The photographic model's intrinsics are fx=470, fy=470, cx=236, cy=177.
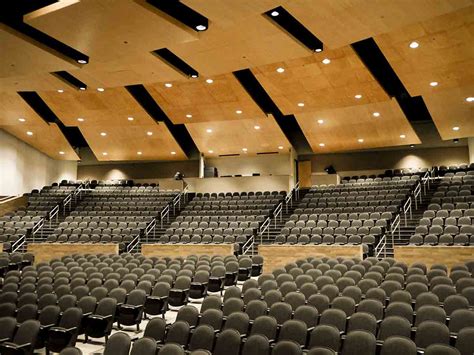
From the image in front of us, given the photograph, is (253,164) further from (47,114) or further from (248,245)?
(47,114)

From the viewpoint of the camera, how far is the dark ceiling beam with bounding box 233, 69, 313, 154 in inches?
589

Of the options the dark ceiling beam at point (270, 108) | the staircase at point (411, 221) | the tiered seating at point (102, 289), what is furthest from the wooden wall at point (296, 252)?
the dark ceiling beam at point (270, 108)

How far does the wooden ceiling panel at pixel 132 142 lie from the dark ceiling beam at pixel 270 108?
415 centimetres

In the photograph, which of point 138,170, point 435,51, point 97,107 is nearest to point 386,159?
point 435,51

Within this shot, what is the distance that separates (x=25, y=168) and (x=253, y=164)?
33.3 ft

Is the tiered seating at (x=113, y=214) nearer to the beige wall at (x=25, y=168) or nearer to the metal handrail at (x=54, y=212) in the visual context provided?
the metal handrail at (x=54, y=212)

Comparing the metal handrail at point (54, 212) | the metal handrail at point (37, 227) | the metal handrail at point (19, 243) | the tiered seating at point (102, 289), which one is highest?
the metal handrail at point (54, 212)

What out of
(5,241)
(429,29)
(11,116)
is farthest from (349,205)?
(11,116)

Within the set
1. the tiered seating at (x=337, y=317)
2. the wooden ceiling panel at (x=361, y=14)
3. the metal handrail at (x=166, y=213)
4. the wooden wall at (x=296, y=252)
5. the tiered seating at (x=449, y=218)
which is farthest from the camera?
the metal handrail at (x=166, y=213)

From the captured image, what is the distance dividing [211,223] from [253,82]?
4815mm

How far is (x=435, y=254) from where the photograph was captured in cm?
1030

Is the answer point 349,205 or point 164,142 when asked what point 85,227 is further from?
point 349,205

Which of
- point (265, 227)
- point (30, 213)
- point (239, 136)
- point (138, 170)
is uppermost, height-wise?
point (239, 136)

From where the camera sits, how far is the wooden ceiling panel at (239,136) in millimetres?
17578
